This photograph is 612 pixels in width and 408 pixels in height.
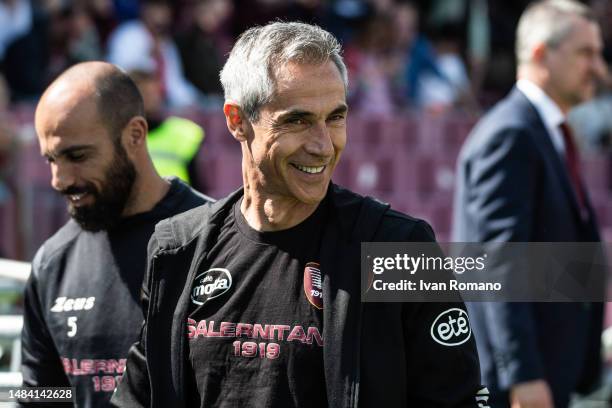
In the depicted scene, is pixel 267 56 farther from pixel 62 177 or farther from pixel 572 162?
pixel 572 162

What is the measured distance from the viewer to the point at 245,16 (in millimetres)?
11266

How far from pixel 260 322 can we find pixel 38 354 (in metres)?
0.94

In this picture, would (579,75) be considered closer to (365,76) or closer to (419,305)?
(419,305)

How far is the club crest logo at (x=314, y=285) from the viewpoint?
222cm

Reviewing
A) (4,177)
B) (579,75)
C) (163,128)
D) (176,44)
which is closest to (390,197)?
(176,44)

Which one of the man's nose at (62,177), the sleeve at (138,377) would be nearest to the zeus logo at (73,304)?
the man's nose at (62,177)

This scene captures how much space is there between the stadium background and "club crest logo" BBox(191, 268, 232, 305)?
4.81 meters

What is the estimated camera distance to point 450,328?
85.3 inches

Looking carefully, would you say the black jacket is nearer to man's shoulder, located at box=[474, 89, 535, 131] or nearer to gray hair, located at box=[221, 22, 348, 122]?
gray hair, located at box=[221, 22, 348, 122]

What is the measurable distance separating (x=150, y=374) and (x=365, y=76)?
29.0 feet

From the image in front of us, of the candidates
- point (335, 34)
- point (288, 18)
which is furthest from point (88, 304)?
point (335, 34)

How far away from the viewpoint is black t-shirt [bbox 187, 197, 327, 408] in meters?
2.19

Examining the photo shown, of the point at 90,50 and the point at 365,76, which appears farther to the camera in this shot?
the point at 365,76

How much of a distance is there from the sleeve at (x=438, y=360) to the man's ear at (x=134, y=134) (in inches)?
43.7
